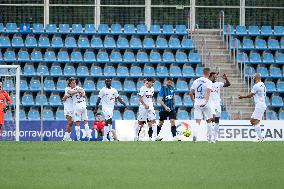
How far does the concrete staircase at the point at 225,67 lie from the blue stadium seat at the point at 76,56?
5703mm

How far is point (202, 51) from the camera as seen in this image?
41562 millimetres

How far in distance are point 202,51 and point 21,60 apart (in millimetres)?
8447

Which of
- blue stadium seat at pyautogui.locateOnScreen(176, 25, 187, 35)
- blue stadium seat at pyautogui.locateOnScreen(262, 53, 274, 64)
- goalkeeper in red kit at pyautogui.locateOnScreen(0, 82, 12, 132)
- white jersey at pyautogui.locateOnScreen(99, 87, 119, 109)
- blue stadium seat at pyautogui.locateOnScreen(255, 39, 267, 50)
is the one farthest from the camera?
blue stadium seat at pyautogui.locateOnScreen(255, 39, 267, 50)

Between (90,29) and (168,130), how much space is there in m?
7.83

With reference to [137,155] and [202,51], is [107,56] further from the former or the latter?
[137,155]

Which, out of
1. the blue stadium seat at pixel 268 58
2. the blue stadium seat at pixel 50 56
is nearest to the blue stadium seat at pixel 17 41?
the blue stadium seat at pixel 50 56

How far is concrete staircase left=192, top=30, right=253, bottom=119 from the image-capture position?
3938cm

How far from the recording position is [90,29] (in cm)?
4150

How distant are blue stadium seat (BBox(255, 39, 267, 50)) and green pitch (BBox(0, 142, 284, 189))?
21.1 m

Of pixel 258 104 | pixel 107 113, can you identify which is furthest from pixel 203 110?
pixel 107 113

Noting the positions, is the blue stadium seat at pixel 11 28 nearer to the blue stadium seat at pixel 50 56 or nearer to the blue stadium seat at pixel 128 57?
the blue stadium seat at pixel 50 56

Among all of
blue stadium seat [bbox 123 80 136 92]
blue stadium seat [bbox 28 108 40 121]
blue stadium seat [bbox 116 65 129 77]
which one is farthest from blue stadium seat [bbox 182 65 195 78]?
blue stadium seat [bbox 28 108 40 121]

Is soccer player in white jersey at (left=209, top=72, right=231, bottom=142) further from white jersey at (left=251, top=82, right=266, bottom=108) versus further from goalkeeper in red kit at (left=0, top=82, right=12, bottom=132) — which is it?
goalkeeper in red kit at (left=0, top=82, right=12, bottom=132)

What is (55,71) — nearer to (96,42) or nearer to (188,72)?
(96,42)
